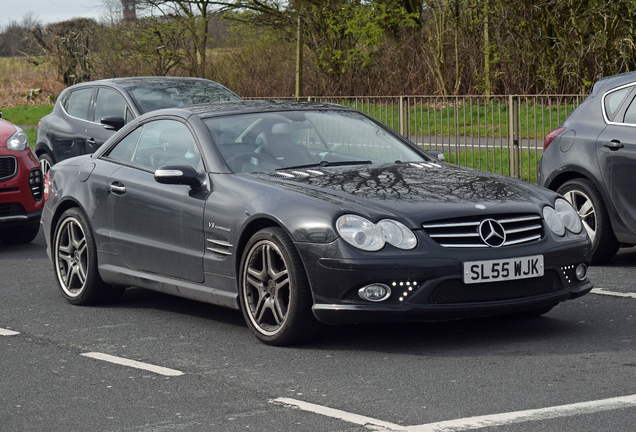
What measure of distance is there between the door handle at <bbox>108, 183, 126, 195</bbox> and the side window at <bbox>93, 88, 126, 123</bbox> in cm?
553

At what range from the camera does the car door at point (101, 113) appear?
13000 mm

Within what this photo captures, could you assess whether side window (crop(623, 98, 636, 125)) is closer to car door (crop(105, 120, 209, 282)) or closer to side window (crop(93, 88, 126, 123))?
car door (crop(105, 120, 209, 282))

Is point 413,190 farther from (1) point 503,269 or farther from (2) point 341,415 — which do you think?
(2) point 341,415

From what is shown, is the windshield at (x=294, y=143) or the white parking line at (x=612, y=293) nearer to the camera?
the windshield at (x=294, y=143)

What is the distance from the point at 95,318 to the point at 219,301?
4.09ft

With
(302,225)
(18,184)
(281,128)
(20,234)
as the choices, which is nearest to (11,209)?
(18,184)

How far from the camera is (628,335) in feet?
20.0

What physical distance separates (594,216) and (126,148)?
13.0ft

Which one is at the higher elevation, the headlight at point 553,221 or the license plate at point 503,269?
the headlight at point 553,221

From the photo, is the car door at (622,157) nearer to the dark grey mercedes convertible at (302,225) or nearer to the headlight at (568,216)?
the dark grey mercedes convertible at (302,225)

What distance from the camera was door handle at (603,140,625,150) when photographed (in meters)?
8.50

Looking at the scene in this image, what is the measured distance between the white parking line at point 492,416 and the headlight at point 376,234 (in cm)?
116

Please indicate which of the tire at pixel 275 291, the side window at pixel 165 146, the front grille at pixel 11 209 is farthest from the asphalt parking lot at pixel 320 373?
the front grille at pixel 11 209

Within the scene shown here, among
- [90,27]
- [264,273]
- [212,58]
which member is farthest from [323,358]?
[90,27]
